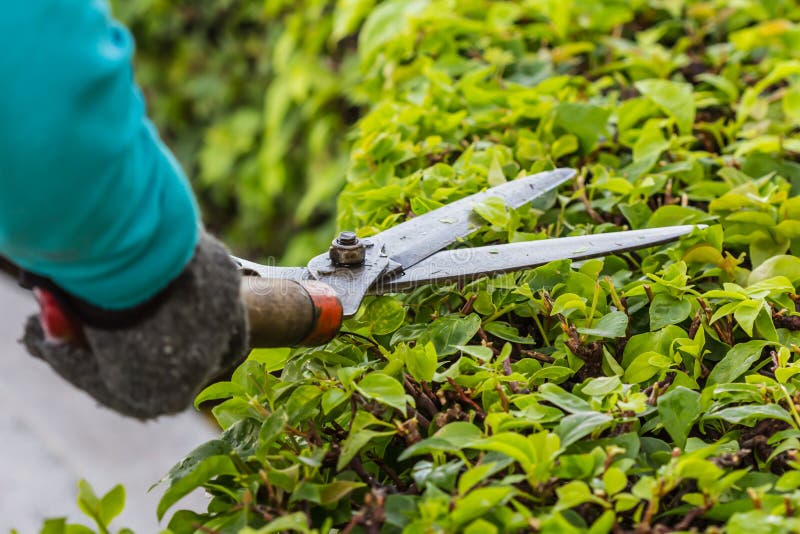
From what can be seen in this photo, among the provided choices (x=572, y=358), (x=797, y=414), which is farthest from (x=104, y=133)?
(x=797, y=414)

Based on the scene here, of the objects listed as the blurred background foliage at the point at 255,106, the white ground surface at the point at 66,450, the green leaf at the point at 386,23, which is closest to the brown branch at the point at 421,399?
the green leaf at the point at 386,23

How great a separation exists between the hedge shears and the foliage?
0.05 meters

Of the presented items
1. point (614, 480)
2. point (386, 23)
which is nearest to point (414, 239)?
point (614, 480)

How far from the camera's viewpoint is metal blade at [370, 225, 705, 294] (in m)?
1.35

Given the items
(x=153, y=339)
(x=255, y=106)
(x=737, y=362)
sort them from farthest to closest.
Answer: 1. (x=255, y=106)
2. (x=737, y=362)
3. (x=153, y=339)

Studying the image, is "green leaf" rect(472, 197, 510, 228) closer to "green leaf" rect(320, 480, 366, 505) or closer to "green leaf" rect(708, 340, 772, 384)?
"green leaf" rect(708, 340, 772, 384)

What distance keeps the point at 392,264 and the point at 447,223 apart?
0.59 ft

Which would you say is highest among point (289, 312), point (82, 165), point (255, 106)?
point (82, 165)

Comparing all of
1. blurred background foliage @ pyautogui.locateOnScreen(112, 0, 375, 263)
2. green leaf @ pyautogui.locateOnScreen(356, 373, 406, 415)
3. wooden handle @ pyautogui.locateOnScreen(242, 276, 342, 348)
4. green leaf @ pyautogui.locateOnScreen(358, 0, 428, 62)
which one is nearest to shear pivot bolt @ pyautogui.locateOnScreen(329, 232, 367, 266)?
wooden handle @ pyautogui.locateOnScreen(242, 276, 342, 348)

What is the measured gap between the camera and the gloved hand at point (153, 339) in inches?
38.5

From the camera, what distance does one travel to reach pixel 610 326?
130cm

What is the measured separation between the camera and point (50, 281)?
989mm

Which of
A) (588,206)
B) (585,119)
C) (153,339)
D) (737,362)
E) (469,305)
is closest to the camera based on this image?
(153,339)

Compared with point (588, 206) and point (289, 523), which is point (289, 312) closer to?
point (289, 523)
